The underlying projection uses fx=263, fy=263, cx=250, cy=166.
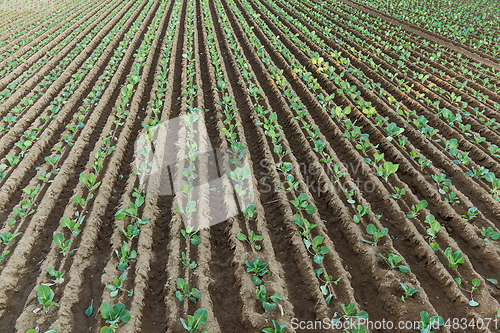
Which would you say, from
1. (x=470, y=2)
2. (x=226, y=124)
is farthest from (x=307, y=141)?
(x=470, y=2)

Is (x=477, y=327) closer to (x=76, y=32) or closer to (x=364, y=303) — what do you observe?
(x=364, y=303)

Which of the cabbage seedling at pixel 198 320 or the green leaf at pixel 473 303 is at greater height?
the cabbage seedling at pixel 198 320

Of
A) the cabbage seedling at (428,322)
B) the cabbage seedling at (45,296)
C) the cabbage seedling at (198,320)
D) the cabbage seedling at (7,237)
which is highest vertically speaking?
the cabbage seedling at (7,237)


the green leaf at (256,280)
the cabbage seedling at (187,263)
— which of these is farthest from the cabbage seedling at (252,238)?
the cabbage seedling at (187,263)

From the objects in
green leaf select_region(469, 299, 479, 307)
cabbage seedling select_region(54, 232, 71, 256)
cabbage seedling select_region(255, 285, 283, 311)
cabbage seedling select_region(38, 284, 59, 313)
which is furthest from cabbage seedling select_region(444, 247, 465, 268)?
cabbage seedling select_region(54, 232, 71, 256)

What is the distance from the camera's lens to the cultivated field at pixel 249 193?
2605 mm

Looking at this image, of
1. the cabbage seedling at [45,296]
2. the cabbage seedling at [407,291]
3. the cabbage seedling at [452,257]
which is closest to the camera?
the cabbage seedling at [45,296]

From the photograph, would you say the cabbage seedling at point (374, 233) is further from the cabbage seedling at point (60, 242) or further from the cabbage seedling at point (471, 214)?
the cabbage seedling at point (60, 242)

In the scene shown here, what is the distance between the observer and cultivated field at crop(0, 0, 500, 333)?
2605mm

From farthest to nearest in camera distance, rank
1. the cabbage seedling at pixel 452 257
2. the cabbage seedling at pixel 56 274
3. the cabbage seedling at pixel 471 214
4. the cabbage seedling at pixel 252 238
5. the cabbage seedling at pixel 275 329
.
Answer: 1. the cabbage seedling at pixel 471 214
2. the cabbage seedling at pixel 252 238
3. the cabbage seedling at pixel 452 257
4. the cabbage seedling at pixel 56 274
5. the cabbage seedling at pixel 275 329

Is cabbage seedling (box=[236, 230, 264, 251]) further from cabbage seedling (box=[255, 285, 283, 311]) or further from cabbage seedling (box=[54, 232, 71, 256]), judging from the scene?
cabbage seedling (box=[54, 232, 71, 256])

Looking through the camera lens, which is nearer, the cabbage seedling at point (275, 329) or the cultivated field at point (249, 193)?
the cabbage seedling at point (275, 329)

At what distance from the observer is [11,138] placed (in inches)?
197

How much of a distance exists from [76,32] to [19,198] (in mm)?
9173
